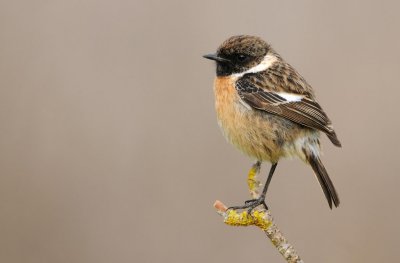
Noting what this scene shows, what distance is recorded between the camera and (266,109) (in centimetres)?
647

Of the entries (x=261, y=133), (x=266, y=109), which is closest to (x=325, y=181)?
(x=261, y=133)

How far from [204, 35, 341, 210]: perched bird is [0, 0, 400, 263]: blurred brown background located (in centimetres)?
159

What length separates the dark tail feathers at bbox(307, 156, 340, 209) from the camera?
20.1ft

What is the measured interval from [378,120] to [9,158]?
3.90m

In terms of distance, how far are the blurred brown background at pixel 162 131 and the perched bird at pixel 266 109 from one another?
159 cm

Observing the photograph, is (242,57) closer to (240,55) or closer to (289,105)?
(240,55)

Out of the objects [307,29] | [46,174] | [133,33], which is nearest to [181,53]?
[133,33]

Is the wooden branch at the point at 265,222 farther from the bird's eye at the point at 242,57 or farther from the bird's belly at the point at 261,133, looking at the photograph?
the bird's eye at the point at 242,57

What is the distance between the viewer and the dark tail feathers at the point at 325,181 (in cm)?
614

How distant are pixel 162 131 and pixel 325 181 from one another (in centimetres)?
270

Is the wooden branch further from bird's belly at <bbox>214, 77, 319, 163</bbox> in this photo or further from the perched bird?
bird's belly at <bbox>214, 77, 319, 163</bbox>

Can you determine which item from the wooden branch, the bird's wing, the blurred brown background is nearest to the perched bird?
Result: the bird's wing

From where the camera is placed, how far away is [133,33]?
362 inches

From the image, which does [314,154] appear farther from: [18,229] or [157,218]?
[18,229]
